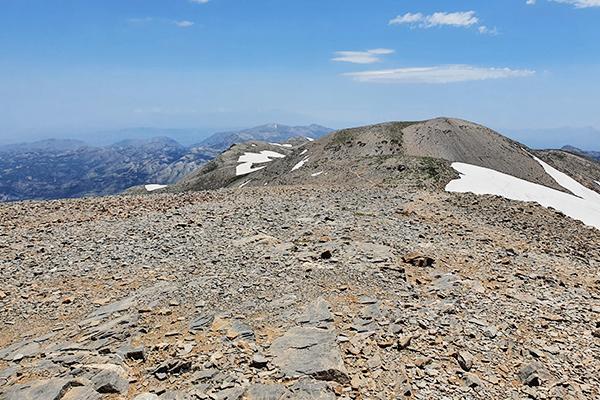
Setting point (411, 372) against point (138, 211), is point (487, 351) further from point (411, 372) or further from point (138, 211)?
point (138, 211)

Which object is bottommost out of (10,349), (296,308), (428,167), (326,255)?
(10,349)

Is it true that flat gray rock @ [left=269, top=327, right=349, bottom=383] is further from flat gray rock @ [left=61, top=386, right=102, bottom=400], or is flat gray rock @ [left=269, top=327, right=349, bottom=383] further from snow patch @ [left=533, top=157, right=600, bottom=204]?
snow patch @ [left=533, top=157, right=600, bottom=204]

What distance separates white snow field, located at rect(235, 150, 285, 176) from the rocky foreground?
252 feet

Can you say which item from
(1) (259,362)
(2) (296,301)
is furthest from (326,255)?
(1) (259,362)

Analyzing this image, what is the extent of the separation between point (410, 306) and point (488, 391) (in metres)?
3.23

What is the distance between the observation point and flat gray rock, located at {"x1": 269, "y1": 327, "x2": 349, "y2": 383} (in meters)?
7.82

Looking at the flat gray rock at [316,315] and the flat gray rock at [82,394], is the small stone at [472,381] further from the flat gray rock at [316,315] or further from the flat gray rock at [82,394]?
the flat gray rock at [82,394]

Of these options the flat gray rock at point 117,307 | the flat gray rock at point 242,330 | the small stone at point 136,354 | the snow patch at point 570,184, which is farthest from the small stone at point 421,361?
the snow patch at point 570,184

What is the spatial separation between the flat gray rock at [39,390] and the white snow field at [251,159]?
282ft

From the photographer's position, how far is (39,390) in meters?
6.93

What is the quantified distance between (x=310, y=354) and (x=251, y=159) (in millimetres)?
106264

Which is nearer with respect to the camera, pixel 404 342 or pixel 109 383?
pixel 109 383

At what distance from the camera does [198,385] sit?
290 inches

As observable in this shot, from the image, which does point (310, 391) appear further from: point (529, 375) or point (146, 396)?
point (529, 375)
